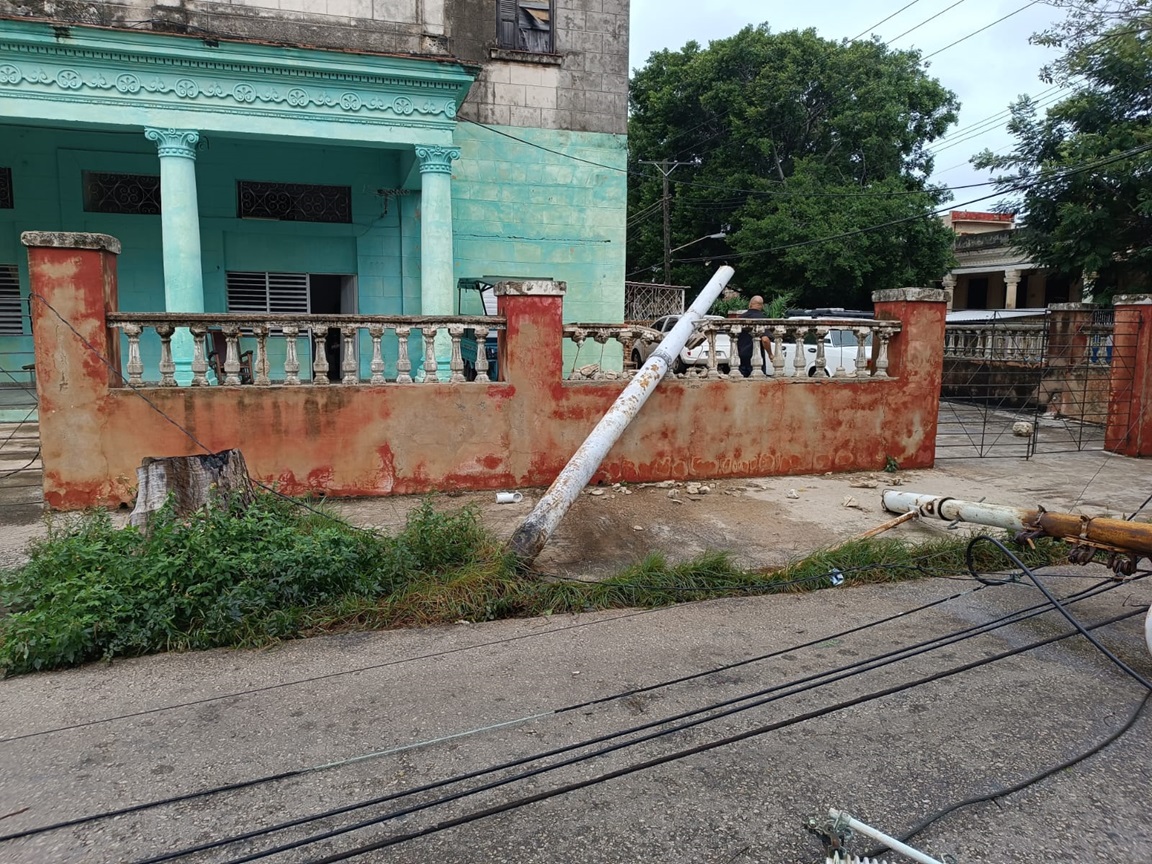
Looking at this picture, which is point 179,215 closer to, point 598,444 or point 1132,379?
point 598,444

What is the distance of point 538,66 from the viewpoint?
1369 cm

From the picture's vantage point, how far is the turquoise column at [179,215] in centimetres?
1009

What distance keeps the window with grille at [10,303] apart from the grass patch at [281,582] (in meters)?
8.22

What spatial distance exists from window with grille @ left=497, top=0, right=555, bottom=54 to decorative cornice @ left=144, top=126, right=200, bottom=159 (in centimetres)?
563

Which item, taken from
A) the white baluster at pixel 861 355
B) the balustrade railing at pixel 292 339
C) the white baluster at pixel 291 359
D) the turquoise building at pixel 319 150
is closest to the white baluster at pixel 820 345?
the white baluster at pixel 861 355

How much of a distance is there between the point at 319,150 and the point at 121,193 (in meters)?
3.01

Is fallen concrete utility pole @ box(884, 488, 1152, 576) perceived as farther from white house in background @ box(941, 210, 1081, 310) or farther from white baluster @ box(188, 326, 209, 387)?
white house in background @ box(941, 210, 1081, 310)

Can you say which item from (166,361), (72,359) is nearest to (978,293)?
(166,361)

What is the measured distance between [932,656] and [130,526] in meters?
4.80

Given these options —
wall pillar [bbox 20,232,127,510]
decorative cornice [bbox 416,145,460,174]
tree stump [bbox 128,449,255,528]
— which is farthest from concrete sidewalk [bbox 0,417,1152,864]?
decorative cornice [bbox 416,145,460,174]

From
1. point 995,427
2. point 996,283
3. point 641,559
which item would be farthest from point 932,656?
point 996,283

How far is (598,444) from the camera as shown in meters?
6.49

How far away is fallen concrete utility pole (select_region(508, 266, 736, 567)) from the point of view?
5512mm

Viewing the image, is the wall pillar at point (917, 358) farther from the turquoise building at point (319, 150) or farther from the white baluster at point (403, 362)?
the turquoise building at point (319, 150)
